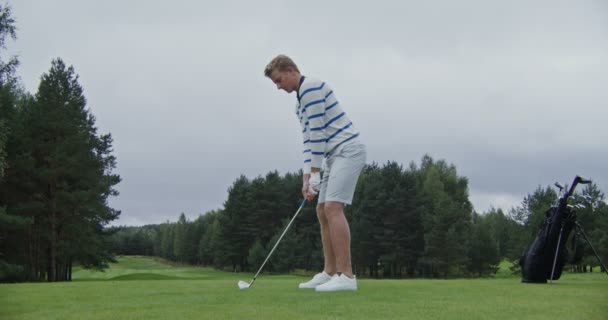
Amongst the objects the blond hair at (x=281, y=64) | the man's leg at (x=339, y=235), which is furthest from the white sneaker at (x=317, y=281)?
the blond hair at (x=281, y=64)

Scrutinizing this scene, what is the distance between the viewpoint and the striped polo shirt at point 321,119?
5.75 meters

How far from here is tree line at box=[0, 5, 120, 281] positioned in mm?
31594

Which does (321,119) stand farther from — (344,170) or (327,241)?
(327,241)

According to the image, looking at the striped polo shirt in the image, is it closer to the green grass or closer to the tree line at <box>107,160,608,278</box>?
the green grass

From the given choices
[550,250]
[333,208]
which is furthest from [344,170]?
[550,250]

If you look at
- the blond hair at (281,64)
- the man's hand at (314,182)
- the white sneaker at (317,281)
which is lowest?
the white sneaker at (317,281)

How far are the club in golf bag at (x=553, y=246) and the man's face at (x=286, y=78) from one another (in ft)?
15.6

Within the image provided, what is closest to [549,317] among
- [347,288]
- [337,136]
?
[347,288]

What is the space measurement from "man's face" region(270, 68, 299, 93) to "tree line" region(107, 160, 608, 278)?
3937 centimetres

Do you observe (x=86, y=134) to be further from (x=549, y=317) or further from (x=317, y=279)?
(x=549, y=317)

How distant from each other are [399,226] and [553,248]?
43351 mm

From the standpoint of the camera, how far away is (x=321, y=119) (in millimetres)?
5773

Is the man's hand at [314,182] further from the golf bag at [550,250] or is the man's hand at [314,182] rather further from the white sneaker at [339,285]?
the golf bag at [550,250]

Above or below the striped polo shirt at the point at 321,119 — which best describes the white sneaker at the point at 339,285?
below
